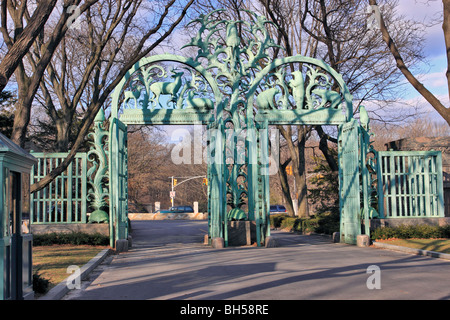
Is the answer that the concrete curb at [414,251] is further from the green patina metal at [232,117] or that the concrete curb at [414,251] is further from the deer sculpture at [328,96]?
the deer sculpture at [328,96]

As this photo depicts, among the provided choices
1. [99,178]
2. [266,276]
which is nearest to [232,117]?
[99,178]

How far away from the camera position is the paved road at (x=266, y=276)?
808 centimetres

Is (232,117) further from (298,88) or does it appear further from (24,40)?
(24,40)

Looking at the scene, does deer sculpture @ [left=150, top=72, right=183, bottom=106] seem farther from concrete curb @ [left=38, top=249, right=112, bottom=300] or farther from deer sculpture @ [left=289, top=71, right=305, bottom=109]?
concrete curb @ [left=38, top=249, right=112, bottom=300]

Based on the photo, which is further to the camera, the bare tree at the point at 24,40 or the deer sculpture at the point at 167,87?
the deer sculpture at the point at 167,87

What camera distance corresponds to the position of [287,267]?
11516 millimetres

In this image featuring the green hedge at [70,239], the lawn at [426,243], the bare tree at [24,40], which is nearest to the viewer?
the bare tree at [24,40]

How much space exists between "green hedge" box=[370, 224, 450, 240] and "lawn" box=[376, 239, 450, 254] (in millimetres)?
363

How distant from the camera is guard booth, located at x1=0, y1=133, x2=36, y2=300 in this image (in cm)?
648

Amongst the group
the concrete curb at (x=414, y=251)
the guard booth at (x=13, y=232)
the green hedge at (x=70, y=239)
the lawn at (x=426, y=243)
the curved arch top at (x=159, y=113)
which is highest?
the curved arch top at (x=159, y=113)

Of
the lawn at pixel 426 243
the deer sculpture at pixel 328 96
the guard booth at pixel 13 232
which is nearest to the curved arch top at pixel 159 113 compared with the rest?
the deer sculpture at pixel 328 96

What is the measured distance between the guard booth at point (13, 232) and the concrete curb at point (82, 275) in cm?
45

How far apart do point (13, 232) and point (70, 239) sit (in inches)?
371

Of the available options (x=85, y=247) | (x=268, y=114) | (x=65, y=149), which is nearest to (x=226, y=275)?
(x=85, y=247)
